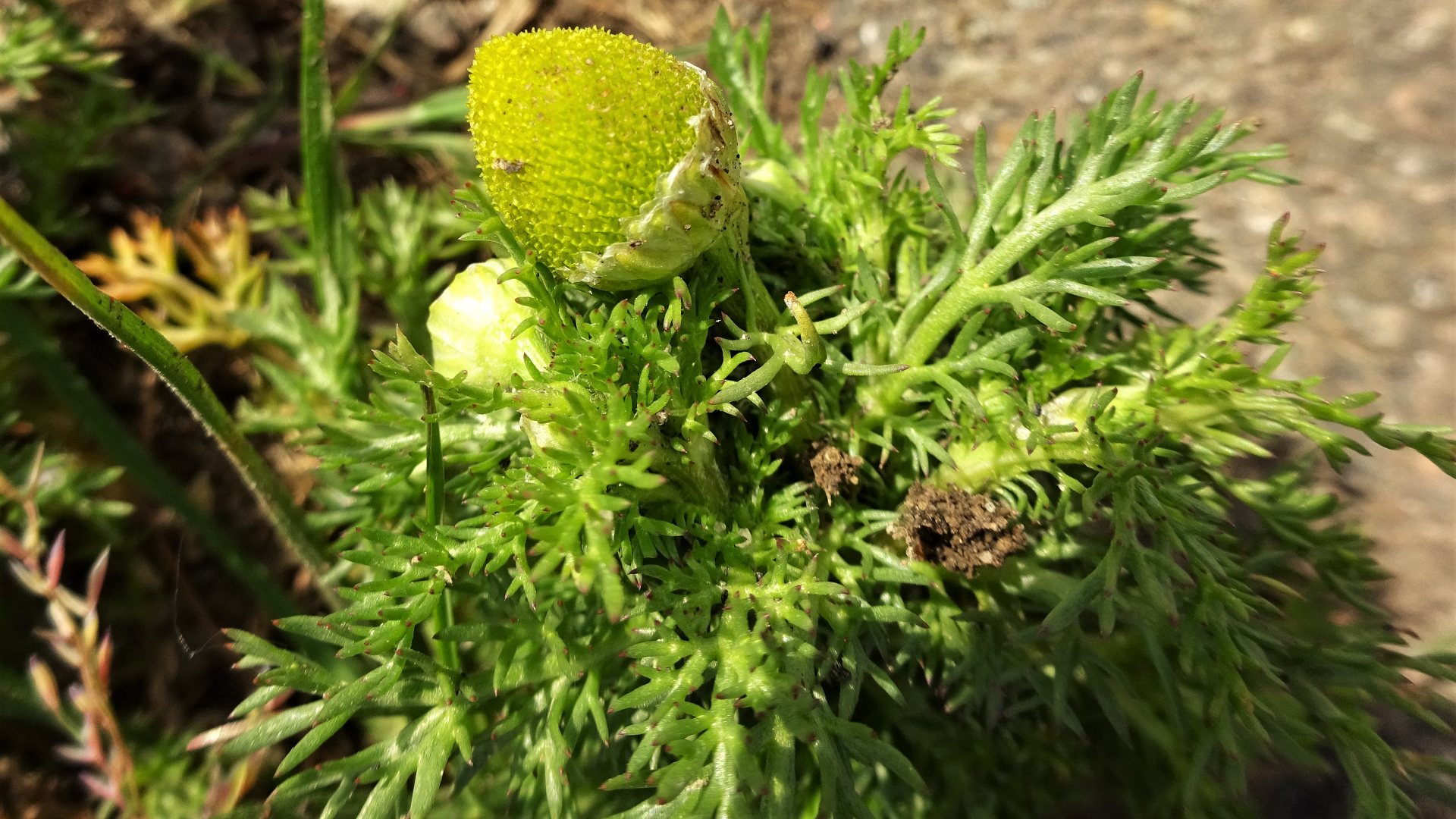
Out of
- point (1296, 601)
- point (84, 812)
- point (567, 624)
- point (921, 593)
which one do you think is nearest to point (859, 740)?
point (921, 593)

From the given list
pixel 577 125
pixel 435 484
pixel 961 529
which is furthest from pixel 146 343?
pixel 961 529

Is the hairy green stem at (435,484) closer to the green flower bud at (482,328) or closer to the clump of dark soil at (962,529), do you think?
the green flower bud at (482,328)

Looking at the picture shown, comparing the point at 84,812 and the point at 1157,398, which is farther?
the point at 84,812

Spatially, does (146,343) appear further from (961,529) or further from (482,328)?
(961,529)

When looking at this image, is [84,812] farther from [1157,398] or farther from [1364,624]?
[1364,624]

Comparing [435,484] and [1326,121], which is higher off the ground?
[435,484]

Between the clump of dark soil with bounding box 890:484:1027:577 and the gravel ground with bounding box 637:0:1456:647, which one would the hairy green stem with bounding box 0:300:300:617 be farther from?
the gravel ground with bounding box 637:0:1456:647

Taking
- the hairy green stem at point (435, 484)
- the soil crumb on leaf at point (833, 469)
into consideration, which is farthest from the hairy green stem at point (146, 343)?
the soil crumb on leaf at point (833, 469)
